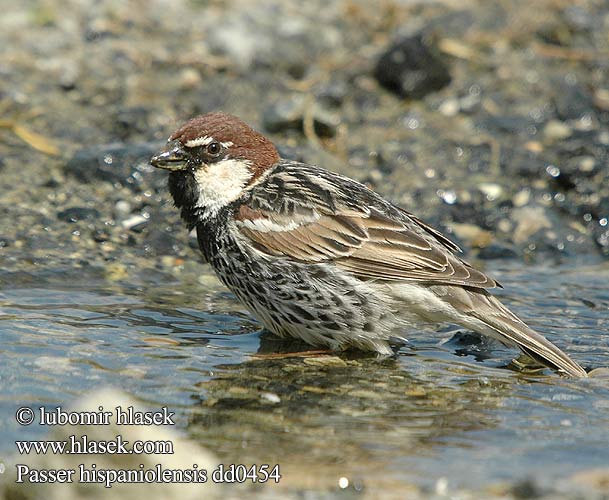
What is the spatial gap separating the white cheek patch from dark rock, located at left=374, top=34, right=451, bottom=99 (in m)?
4.09

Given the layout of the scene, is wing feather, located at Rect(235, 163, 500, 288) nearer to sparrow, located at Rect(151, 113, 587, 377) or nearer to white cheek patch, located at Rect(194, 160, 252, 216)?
sparrow, located at Rect(151, 113, 587, 377)

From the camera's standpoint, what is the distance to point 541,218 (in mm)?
8922

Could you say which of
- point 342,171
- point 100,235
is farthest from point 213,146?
point 342,171

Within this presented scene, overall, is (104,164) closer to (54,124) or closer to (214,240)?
(54,124)

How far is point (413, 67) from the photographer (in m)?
10.5

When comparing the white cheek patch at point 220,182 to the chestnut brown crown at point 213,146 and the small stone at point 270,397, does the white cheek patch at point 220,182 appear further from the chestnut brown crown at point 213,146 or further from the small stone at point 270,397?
the small stone at point 270,397

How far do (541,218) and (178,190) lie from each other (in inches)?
135

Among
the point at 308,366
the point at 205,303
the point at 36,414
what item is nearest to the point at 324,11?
the point at 205,303

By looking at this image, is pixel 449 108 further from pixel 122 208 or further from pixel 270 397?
pixel 270 397

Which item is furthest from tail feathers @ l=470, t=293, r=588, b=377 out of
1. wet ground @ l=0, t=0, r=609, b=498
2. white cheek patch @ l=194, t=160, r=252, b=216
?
white cheek patch @ l=194, t=160, r=252, b=216

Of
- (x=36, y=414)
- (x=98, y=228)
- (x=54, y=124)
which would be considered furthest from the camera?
(x=54, y=124)

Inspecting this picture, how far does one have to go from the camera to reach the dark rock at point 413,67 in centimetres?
1048

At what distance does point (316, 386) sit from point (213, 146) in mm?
1701

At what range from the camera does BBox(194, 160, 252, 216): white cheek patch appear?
6668 mm
